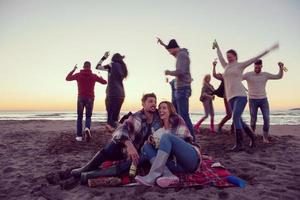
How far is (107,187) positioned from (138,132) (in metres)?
0.95

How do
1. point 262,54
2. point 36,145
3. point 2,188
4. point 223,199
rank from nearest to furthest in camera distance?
1. point 223,199
2. point 2,188
3. point 262,54
4. point 36,145

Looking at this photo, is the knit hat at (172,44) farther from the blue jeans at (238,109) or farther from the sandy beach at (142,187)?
the sandy beach at (142,187)

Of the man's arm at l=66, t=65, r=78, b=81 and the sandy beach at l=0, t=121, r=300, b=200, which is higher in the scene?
the man's arm at l=66, t=65, r=78, b=81

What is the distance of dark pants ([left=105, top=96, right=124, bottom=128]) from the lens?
307 inches

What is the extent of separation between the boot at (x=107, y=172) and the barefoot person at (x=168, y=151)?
0.33 m

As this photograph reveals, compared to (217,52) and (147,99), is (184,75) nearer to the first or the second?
(217,52)

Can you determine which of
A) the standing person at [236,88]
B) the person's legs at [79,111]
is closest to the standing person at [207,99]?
the standing person at [236,88]

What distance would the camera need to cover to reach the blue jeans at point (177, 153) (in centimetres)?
388

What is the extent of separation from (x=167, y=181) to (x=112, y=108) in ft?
14.2

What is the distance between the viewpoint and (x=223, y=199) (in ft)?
11.1

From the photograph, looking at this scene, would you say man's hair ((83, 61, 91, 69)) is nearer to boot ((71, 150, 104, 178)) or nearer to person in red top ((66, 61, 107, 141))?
person in red top ((66, 61, 107, 141))

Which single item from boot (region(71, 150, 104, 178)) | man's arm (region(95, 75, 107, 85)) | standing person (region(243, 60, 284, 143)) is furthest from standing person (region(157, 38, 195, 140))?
man's arm (region(95, 75, 107, 85))

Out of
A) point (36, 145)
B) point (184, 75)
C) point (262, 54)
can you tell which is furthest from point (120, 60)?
point (262, 54)

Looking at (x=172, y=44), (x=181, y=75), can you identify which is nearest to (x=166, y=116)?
(x=181, y=75)
